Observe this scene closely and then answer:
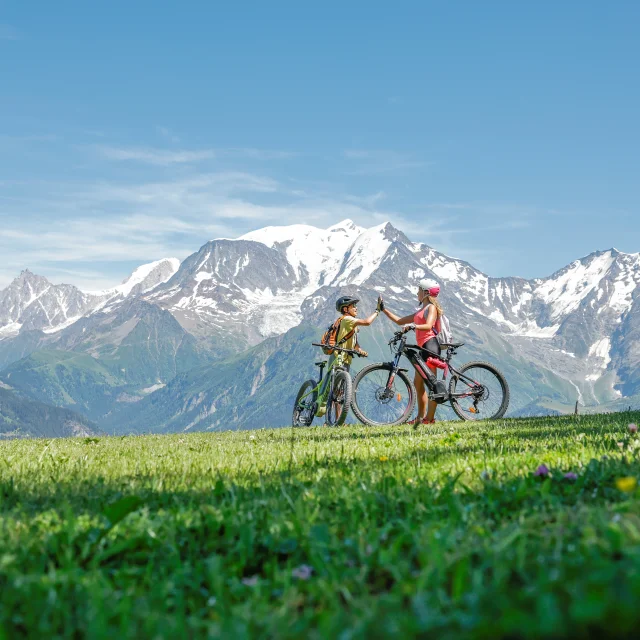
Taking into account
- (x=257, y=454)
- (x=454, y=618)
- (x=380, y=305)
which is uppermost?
(x=380, y=305)

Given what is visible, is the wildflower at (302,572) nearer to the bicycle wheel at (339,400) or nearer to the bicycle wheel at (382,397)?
the bicycle wheel at (382,397)

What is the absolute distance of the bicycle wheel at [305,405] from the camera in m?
20.5

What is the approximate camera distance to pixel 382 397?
760 inches

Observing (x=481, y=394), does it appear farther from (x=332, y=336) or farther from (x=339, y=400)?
(x=332, y=336)

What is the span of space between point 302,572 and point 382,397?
16173 mm

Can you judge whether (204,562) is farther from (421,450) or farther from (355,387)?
(355,387)

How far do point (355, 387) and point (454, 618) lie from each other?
17002 millimetres

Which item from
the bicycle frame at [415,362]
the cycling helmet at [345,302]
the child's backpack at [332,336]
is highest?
the cycling helmet at [345,302]

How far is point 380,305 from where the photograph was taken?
709 inches

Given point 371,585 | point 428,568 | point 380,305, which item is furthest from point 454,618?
point 380,305

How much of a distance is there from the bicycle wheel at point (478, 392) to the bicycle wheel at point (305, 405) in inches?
158

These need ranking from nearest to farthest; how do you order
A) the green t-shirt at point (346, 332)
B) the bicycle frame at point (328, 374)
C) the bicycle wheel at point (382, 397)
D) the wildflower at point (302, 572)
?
1. the wildflower at point (302, 572)
2. the bicycle wheel at point (382, 397)
3. the bicycle frame at point (328, 374)
4. the green t-shirt at point (346, 332)

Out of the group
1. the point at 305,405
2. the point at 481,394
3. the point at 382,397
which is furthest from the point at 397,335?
the point at 305,405

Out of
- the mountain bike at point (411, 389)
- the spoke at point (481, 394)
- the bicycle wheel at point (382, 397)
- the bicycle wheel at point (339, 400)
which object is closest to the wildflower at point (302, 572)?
the mountain bike at point (411, 389)
